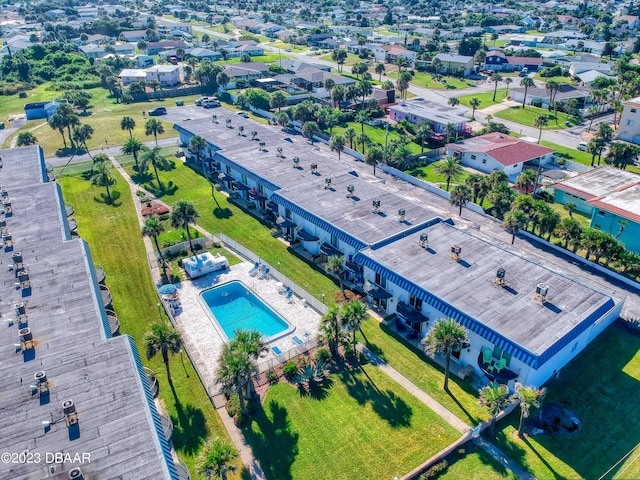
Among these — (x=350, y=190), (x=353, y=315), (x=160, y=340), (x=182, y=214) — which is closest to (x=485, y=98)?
(x=350, y=190)

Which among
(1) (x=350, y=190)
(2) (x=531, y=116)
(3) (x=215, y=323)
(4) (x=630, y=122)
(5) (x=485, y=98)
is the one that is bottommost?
(3) (x=215, y=323)

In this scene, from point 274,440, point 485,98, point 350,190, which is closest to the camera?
point 274,440

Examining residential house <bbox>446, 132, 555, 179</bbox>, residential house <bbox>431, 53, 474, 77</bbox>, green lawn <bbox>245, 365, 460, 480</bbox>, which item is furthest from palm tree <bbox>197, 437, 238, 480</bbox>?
residential house <bbox>431, 53, 474, 77</bbox>

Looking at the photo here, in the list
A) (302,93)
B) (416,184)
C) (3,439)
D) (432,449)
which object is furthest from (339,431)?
(302,93)

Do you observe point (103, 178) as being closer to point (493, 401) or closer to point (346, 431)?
point (346, 431)

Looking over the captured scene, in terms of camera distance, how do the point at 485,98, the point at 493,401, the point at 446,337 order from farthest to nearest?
the point at 485,98 < the point at 446,337 < the point at 493,401

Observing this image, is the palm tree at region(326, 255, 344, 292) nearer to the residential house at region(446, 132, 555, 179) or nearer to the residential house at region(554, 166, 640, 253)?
the residential house at region(554, 166, 640, 253)
